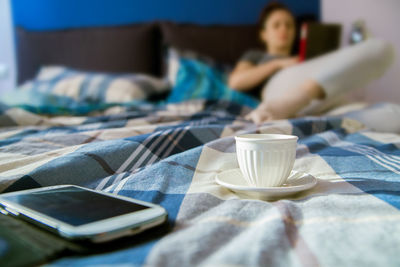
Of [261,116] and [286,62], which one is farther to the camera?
[286,62]

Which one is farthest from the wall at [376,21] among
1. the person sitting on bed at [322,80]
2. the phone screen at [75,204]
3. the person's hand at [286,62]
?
the phone screen at [75,204]

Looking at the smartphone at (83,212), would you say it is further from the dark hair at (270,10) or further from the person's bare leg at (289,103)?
the dark hair at (270,10)

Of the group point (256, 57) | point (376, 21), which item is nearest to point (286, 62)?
point (256, 57)

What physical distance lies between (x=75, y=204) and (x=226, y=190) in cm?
21

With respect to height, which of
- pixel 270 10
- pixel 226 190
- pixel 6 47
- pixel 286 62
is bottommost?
pixel 226 190

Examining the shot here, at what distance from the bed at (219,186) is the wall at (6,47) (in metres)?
1.69

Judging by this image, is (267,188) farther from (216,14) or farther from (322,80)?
(216,14)

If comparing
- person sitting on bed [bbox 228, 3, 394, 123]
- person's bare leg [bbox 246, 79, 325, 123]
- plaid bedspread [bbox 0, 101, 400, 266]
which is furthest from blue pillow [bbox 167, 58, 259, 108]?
plaid bedspread [bbox 0, 101, 400, 266]

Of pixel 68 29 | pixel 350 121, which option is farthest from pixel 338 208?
pixel 68 29

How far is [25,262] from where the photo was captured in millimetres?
340

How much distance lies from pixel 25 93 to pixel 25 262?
4.79 feet

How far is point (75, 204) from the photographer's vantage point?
Result: 18.0 inches

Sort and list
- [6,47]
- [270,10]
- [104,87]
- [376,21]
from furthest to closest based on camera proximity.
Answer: [6,47] → [376,21] → [270,10] → [104,87]

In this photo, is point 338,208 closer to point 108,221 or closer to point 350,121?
point 108,221
